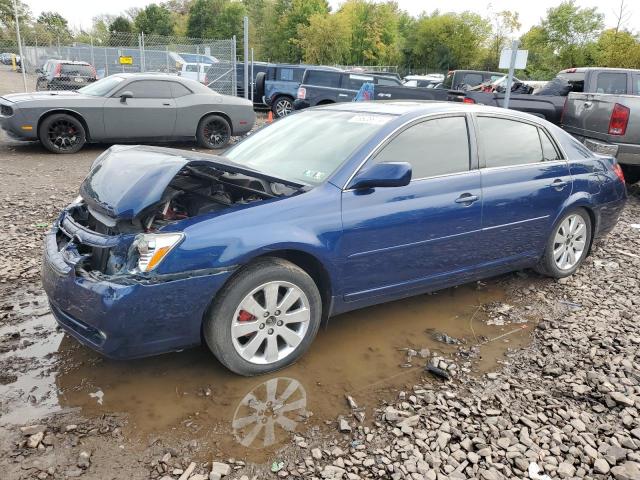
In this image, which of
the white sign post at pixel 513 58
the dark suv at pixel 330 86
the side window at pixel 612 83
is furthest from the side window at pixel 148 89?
the side window at pixel 612 83

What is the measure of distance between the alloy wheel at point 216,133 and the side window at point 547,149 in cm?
771

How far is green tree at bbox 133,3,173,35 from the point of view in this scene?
7150 cm

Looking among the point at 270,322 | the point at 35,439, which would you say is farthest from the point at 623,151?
the point at 35,439

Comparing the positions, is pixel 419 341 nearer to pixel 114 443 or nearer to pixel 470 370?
pixel 470 370

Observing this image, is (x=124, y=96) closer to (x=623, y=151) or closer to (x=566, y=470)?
(x=623, y=151)

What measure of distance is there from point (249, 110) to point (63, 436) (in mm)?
9562

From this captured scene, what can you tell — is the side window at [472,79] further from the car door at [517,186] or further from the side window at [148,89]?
the car door at [517,186]

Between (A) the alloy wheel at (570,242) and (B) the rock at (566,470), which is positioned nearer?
(B) the rock at (566,470)

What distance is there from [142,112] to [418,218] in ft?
25.7

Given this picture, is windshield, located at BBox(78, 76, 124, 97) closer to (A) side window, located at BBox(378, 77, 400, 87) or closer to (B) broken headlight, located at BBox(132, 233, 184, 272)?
(B) broken headlight, located at BBox(132, 233, 184, 272)

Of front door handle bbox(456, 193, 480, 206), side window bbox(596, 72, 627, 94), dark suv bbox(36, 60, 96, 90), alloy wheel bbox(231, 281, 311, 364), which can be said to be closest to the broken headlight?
alloy wheel bbox(231, 281, 311, 364)

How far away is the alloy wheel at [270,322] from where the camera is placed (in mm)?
3021

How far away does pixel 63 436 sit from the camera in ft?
8.49

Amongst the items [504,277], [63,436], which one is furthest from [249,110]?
[63,436]
